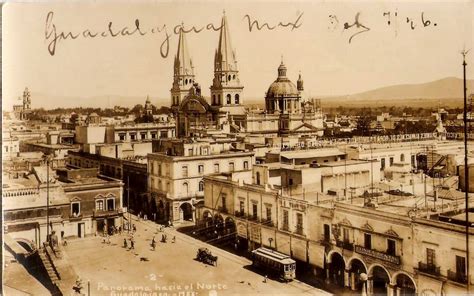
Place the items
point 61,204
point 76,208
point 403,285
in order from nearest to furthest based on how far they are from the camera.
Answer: point 403,285
point 61,204
point 76,208

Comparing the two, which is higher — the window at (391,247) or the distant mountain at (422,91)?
the distant mountain at (422,91)

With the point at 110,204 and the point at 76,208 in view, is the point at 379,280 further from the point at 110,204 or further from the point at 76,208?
the point at 76,208

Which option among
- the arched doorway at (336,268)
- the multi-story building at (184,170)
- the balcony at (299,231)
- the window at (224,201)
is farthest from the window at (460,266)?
the multi-story building at (184,170)

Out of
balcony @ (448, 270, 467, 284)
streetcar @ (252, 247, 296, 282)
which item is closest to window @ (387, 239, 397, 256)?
balcony @ (448, 270, 467, 284)

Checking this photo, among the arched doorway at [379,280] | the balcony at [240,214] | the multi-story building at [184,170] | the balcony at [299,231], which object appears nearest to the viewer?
the arched doorway at [379,280]

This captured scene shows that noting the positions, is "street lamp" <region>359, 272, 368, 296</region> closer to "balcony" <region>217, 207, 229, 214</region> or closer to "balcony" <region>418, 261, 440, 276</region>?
"balcony" <region>418, 261, 440, 276</region>

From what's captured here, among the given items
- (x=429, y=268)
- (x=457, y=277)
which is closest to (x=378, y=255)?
(x=429, y=268)

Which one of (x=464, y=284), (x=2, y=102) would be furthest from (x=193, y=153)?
(x=464, y=284)

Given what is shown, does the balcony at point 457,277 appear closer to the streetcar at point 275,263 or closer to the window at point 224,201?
the streetcar at point 275,263
